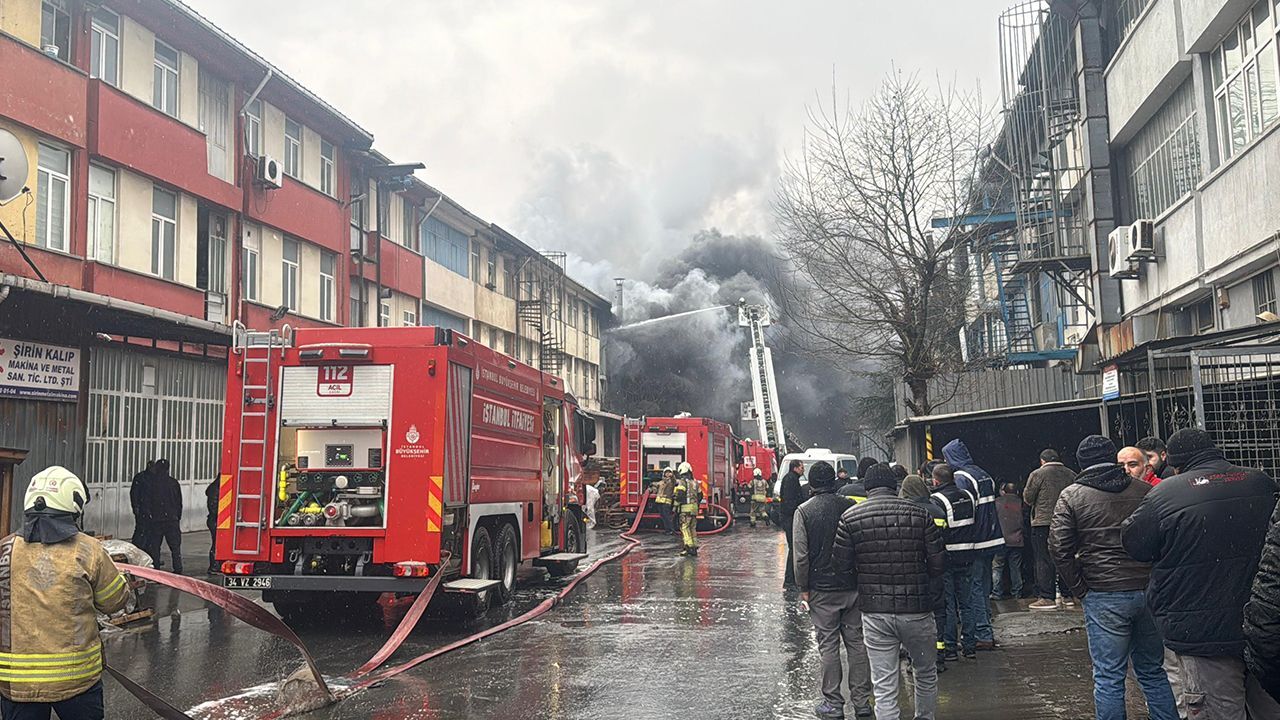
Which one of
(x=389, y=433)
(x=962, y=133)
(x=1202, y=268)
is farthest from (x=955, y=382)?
(x=389, y=433)

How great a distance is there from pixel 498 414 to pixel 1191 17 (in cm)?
1001

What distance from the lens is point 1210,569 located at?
197 inches

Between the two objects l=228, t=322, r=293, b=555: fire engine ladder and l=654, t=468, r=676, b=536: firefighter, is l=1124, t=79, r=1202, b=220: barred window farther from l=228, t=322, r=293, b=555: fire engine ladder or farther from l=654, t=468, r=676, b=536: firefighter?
l=228, t=322, r=293, b=555: fire engine ladder

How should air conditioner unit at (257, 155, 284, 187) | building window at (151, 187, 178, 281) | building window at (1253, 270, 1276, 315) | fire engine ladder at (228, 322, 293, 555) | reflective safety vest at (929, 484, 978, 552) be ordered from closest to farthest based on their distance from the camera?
reflective safety vest at (929, 484, 978, 552)
fire engine ladder at (228, 322, 293, 555)
building window at (1253, 270, 1276, 315)
building window at (151, 187, 178, 281)
air conditioner unit at (257, 155, 284, 187)

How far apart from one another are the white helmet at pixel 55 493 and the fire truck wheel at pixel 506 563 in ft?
24.9

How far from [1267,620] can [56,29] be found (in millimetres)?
18538

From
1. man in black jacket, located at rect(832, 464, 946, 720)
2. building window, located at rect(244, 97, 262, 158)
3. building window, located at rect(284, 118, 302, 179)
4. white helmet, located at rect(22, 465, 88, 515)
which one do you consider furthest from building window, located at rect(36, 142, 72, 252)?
man in black jacket, located at rect(832, 464, 946, 720)

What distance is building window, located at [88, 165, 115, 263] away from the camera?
1754cm

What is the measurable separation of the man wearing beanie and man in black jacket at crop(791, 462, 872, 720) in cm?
219

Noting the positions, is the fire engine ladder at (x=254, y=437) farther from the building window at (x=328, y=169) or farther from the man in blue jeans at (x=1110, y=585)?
the building window at (x=328, y=169)

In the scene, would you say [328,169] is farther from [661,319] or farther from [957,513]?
[661,319]

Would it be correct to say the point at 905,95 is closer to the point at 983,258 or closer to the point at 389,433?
the point at 983,258

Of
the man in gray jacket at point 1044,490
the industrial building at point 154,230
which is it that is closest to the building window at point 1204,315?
the man in gray jacket at point 1044,490

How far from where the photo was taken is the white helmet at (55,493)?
15.1 feet
